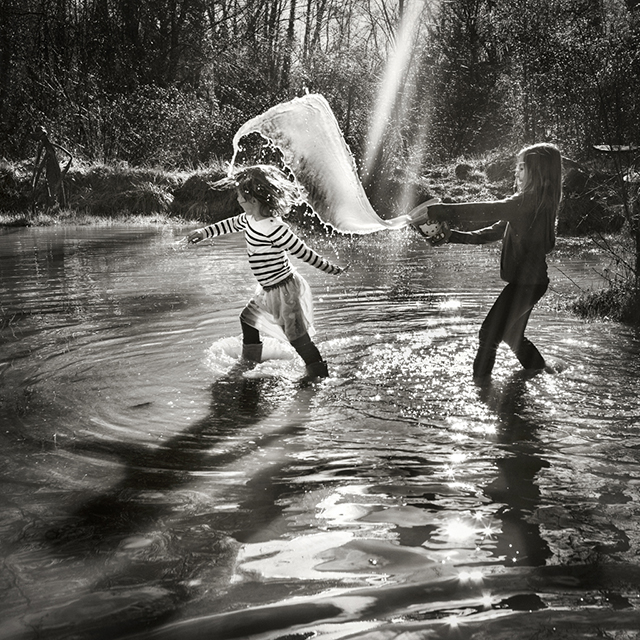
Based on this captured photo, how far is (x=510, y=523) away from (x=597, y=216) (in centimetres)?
1575

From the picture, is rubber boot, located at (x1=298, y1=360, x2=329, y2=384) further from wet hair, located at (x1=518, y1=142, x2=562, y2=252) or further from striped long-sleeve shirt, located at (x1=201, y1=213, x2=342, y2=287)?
wet hair, located at (x1=518, y1=142, x2=562, y2=252)

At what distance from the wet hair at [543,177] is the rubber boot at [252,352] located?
2.59 m

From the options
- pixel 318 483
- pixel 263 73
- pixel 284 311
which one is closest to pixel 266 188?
pixel 284 311

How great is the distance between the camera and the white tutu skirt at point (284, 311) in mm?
6305

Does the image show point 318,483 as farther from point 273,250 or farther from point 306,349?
point 273,250

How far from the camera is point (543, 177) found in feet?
18.1

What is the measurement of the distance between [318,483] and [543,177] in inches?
112

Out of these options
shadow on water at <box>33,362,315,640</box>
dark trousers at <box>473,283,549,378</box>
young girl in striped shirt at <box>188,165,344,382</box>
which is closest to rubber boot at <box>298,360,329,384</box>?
young girl in striped shirt at <box>188,165,344,382</box>

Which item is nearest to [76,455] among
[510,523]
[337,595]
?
[337,595]

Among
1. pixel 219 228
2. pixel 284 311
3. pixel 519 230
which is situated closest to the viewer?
pixel 519 230

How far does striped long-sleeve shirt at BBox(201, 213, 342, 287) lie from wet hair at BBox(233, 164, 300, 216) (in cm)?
12

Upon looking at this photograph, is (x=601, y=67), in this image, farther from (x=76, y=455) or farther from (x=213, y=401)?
(x=76, y=455)

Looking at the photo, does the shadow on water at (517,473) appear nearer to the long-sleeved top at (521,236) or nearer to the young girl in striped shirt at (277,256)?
the long-sleeved top at (521,236)

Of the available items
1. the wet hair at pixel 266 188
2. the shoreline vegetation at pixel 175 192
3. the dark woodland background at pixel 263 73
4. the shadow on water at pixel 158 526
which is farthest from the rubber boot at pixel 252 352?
the dark woodland background at pixel 263 73
